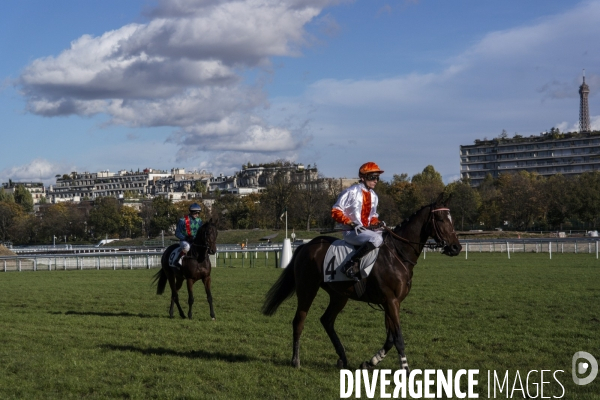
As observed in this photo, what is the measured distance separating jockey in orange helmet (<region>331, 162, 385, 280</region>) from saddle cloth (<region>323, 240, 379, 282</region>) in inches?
2.4

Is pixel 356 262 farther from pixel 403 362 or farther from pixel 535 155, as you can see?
pixel 535 155

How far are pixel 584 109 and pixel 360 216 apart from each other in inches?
6725

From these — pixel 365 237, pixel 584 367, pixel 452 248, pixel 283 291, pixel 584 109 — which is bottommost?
pixel 584 367

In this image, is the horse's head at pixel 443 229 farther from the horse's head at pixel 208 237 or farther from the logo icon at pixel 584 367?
the horse's head at pixel 208 237

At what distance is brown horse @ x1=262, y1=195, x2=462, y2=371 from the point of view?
26.2 feet

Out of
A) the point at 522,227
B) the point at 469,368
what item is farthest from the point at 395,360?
→ the point at 522,227

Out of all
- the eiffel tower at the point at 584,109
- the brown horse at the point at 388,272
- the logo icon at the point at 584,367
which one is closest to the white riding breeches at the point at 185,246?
the brown horse at the point at 388,272

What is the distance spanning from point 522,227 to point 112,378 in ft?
251

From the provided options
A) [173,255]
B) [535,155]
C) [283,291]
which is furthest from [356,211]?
[535,155]

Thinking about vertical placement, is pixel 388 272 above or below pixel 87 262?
above

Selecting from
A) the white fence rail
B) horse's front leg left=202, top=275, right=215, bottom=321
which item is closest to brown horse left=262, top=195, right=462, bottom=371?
horse's front leg left=202, top=275, right=215, bottom=321

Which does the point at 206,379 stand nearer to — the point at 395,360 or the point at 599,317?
the point at 395,360

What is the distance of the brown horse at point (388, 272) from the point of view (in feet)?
26.2

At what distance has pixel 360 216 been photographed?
8.28 meters
